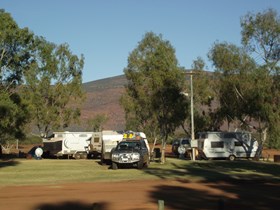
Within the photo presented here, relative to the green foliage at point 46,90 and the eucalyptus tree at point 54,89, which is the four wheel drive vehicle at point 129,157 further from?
the eucalyptus tree at point 54,89

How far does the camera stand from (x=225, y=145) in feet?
146

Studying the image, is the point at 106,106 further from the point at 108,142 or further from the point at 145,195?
the point at 145,195

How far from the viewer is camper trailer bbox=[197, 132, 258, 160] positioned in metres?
44.4

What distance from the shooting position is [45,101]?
57938 mm

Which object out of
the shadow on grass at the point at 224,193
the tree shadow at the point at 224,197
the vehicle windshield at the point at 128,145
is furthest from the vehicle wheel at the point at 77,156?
the tree shadow at the point at 224,197

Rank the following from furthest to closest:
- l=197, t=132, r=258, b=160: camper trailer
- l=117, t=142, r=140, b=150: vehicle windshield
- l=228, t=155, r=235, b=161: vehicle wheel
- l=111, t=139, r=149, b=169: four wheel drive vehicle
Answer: l=197, t=132, r=258, b=160: camper trailer
l=228, t=155, r=235, b=161: vehicle wheel
l=117, t=142, r=140, b=150: vehicle windshield
l=111, t=139, r=149, b=169: four wheel drive vehicle

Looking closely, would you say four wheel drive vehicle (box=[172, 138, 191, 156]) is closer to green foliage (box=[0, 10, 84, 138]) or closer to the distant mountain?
green foliage (box=[0, 10, 84, 138])

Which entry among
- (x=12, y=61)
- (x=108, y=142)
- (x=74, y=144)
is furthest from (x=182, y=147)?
(x=12, y=61)

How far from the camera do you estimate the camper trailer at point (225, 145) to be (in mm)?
44438

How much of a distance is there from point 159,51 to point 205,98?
68.3 ft

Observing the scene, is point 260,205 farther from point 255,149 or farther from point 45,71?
point 45,71

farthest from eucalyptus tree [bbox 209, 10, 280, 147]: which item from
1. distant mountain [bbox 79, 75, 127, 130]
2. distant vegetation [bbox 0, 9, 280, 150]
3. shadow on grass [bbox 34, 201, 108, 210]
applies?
distant mountain [bbox 79, 75, 127, 130]

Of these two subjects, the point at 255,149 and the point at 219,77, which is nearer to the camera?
the point at 255,149

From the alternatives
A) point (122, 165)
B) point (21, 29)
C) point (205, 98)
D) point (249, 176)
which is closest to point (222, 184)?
point (249, 176)
